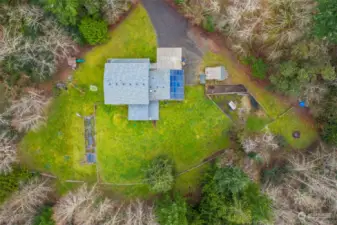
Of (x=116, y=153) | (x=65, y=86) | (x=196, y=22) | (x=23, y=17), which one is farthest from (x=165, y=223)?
(x=23, y=17)

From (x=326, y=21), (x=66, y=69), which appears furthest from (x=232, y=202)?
(x=66, y=69)

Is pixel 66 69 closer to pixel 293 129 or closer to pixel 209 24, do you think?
pixel 209 24

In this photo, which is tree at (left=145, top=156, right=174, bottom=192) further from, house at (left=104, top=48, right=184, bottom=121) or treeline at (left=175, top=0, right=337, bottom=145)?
treeline at (left=175, top=0, right=337, bottom=145)

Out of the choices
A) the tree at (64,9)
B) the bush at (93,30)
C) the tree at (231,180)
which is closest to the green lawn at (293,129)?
the tree at (231,180)

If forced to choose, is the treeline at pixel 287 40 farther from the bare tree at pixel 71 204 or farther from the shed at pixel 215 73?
the bare tree at pixel 71 204

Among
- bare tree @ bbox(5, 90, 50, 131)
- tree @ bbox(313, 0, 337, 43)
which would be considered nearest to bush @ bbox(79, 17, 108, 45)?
bare tree @ bbox(5, 90, 50, 131)

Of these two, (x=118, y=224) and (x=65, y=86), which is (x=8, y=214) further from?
(x=65, y=86)
